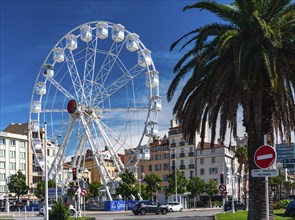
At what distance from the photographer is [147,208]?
6006cm

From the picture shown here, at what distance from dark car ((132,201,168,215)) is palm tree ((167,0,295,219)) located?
38.2 meters

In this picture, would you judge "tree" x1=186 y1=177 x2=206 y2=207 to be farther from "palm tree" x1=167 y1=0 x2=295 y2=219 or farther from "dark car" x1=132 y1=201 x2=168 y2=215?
"palm tree" x1=167 y1=0 x2=295 y2=219

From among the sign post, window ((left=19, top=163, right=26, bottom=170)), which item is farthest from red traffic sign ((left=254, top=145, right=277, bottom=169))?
window ((left=19, top=163, right=26, bottom=170))

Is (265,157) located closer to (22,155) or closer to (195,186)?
(195,186)

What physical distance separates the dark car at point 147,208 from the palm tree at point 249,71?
38.2 metres

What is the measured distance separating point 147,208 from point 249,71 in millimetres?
43411

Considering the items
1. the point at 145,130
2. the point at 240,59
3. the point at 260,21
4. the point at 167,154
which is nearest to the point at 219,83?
the point at 240,59

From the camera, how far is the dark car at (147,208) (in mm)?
59138

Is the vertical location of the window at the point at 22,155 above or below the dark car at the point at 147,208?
above

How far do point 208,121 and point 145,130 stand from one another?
129 ft

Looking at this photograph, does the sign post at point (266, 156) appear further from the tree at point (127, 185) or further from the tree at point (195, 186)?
the tree at point (195, 186)

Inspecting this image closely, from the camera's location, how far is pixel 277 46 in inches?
748

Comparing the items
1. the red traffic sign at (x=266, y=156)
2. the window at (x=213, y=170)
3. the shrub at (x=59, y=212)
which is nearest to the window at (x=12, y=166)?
the window at (x=213, y=170)

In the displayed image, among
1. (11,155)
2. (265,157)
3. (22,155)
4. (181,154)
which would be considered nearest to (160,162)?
(181,154)
